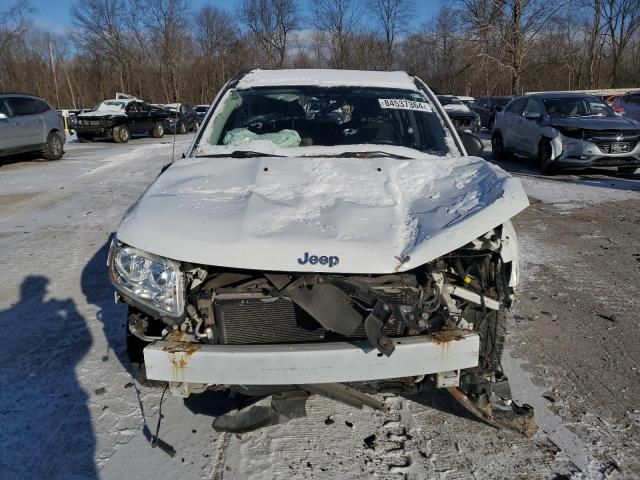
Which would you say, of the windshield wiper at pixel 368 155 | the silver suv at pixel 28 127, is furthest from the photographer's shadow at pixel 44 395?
the silver suv at pixel 28 127

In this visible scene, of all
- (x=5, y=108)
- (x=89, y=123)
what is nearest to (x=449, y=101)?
(x=89, y=123)

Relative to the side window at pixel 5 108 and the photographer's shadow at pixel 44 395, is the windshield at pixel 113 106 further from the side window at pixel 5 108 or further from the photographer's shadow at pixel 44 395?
the photographer's shadow at pixel 44 395

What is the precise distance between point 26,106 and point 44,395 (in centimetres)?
1267

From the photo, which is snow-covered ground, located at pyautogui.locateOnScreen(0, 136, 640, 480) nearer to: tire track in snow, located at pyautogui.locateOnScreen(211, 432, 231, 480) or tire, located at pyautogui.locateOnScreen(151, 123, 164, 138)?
tire track in snow, located at pyautogui.locateOnScreen(211, 432, 231, 480)

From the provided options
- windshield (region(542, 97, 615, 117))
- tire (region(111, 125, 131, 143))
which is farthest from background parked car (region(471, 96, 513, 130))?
tire (region(111, 125, 131, 143))

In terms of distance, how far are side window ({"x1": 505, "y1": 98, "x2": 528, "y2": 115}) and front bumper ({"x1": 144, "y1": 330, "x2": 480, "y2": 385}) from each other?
1134cm

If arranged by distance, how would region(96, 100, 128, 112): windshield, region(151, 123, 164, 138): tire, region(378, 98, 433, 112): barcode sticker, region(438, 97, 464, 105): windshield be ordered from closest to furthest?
region(378, 98, 433, 112): barcode sticker
region(96, 100, 128, 112): windshield
region(438, 97, 464, 105): windshield
region(151, 123, 164, 138): tire

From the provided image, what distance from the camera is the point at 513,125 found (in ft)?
40.4

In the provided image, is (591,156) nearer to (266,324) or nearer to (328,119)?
(328,119)

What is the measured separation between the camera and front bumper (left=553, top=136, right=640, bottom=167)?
390 inches

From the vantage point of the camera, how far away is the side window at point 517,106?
1235cm

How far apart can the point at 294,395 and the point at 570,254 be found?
13.9ft

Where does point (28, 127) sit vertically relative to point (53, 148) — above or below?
above

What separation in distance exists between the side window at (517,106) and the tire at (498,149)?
67 centimetres
